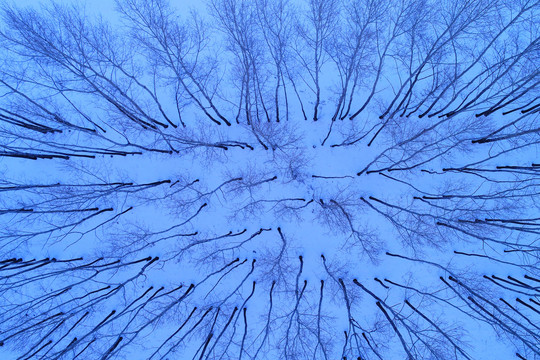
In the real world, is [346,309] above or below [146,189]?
below

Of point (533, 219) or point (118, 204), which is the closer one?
point (533, 219)

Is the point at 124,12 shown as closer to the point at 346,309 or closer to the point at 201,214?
the point at 201,214

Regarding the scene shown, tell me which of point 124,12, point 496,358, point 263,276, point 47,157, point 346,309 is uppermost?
point 124,12

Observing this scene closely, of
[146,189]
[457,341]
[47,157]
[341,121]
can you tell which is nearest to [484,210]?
[457,341]

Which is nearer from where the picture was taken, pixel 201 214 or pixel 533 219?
pixel 533 219

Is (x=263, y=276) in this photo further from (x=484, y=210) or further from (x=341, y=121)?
(x=484, y=210)

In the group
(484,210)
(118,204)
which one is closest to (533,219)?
(484,210)

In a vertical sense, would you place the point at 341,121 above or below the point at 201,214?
above

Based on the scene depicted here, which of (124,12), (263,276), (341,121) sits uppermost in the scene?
(124,12)
